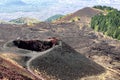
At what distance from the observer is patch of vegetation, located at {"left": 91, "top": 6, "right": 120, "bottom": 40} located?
124 meters

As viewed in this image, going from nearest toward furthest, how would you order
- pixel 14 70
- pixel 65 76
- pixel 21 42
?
pixel 14 70
pixel 65 76
pixel 21 42

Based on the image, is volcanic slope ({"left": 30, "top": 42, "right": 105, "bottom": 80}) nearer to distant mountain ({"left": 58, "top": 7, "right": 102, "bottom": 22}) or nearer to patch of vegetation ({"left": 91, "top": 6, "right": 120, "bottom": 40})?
patch of vegetation ({"left": 91, "top": 6, "right": 120, "bottom": 40})

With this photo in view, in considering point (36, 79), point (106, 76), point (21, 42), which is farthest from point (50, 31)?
point (36, 79)

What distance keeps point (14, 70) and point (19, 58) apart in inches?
282

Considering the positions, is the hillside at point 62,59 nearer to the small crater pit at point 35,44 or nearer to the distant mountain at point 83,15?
the small crater pit at point 35,44

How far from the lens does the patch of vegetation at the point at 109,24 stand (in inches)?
4898

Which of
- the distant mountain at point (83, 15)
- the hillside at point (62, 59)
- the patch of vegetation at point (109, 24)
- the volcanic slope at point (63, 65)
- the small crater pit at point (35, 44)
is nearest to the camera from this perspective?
the volcanic slope at point (63, 65)

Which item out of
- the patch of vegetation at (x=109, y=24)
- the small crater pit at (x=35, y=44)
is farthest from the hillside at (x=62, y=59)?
the patch of vegetation at (x=109, y=24)

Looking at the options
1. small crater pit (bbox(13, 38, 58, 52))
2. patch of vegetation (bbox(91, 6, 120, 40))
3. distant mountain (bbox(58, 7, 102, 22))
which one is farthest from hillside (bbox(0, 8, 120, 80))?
distant mountain (bbox(58, 7, 102, 22))

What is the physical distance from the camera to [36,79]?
43.2m

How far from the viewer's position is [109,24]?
440ft

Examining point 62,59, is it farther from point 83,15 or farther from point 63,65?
point 83,15

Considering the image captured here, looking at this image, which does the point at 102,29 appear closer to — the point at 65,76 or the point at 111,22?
the point at 111,22

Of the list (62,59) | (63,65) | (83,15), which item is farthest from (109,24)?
(63,65)
